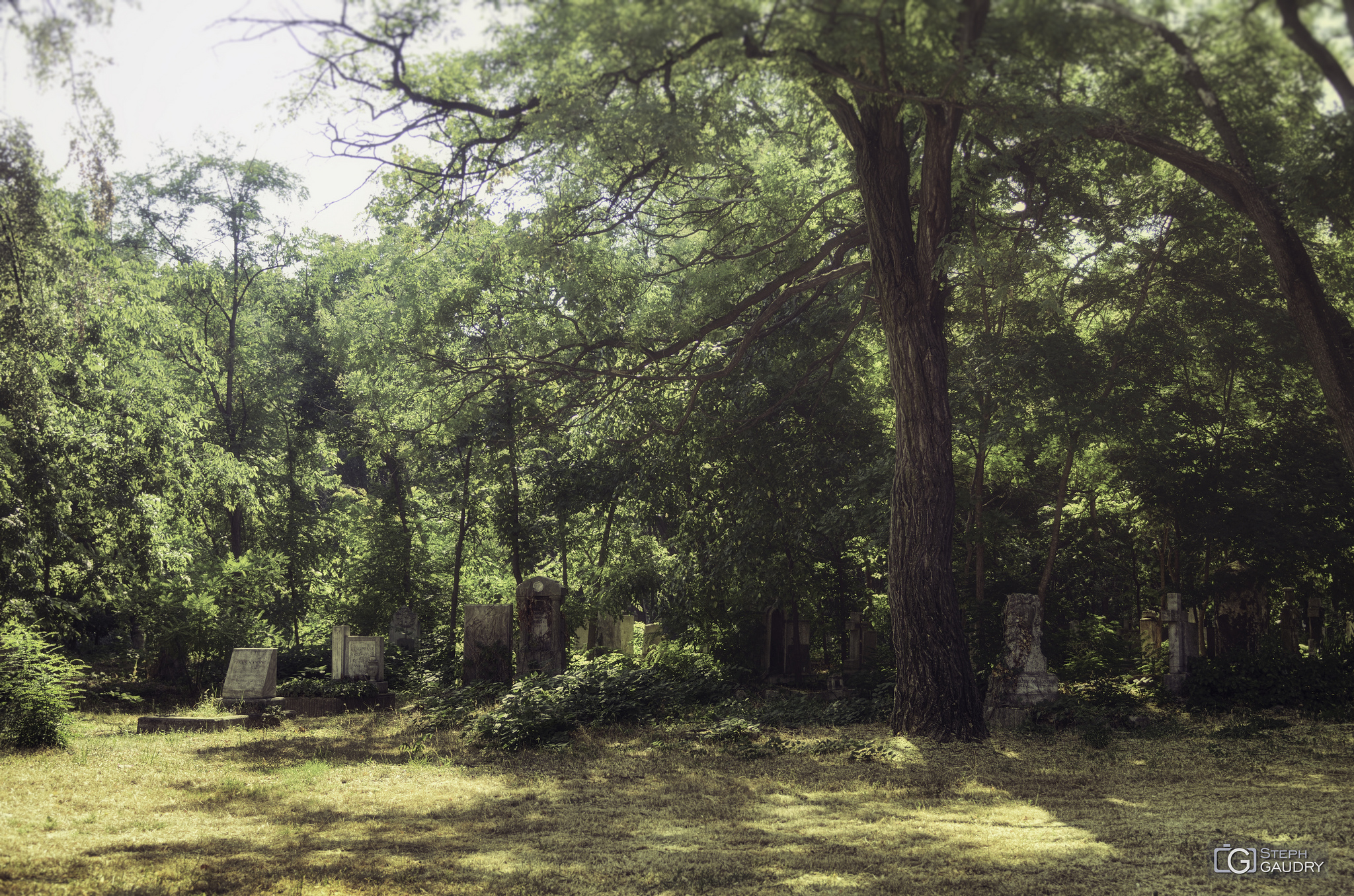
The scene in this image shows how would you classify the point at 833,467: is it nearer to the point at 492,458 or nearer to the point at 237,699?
the point at 492,458

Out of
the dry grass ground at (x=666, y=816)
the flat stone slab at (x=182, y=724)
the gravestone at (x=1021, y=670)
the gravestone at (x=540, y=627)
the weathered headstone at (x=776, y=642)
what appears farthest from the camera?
the weathered headstone at (x=776, y=642)

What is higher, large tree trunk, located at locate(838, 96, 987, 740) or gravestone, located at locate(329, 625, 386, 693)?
large tree trunk, located at locate(838, 96, 987, 740)

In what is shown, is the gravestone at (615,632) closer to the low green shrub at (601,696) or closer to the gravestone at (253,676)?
the low green shrub at (601,696)

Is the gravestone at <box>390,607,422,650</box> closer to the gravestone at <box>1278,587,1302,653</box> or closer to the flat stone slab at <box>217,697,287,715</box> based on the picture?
the flat stone slab at <box>217,697,287,715</box>

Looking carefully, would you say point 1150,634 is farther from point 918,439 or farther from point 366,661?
point 366,661

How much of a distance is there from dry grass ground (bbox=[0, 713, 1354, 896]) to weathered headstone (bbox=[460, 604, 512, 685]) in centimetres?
419

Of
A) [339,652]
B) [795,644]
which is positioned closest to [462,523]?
[339,652]

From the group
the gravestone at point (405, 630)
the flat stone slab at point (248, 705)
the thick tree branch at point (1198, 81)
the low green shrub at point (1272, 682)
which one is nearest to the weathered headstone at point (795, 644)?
the low green shrub at point (1272, 682)

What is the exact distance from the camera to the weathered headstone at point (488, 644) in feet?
48.9

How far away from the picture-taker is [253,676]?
544 inches

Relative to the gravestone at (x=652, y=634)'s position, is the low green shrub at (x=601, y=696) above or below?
below

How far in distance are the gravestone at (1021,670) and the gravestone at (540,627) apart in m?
6.31

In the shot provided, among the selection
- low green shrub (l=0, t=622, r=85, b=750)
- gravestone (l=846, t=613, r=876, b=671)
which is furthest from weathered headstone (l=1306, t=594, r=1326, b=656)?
low green shrub (l=0, t=622, r=85, b=750)

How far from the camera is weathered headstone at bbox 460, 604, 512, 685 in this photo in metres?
14.9
